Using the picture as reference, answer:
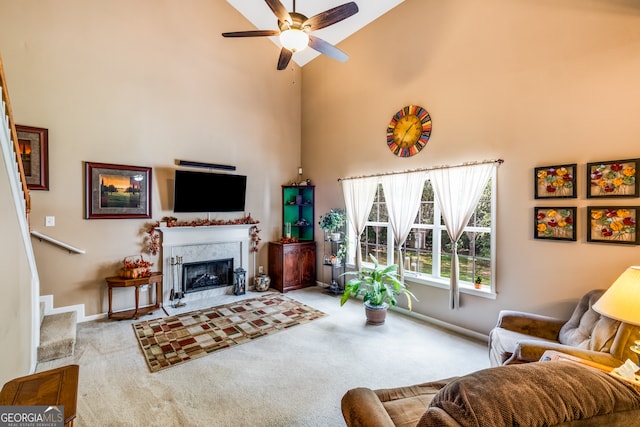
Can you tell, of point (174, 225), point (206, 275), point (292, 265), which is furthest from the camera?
point (292, 265)

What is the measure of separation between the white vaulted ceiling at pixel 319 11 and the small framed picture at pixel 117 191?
324cm

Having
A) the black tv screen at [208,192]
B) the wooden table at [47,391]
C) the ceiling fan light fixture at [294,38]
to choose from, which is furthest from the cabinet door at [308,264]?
the wooden table at [47,391]

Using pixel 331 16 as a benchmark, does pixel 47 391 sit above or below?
below

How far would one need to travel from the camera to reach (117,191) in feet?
13.8

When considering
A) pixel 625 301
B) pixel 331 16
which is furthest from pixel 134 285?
pixel 625 301

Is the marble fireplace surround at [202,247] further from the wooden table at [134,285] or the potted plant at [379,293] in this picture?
the potted plant at [379,293]

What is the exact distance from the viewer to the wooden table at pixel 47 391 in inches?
43.9

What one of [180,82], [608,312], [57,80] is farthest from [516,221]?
[57,80]

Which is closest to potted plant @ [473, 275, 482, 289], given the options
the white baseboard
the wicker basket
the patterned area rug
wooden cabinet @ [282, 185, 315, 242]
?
the patterned area rug

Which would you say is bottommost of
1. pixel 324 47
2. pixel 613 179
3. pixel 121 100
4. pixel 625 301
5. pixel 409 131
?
pixel 625 301

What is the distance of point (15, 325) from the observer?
6.97 ft

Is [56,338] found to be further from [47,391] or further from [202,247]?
[47,391]

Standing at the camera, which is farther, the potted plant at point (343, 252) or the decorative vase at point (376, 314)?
the potted plant at point (343, 252)

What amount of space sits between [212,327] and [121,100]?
142 inches
